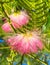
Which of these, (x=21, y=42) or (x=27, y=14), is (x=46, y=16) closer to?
(x=27, y=14)

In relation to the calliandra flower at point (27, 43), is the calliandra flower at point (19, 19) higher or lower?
higher

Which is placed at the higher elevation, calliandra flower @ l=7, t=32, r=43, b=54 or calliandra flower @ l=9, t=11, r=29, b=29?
calliandra flower @ l=9, t=11, r=29, b=29

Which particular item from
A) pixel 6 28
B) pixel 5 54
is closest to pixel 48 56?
pixel 5 54
